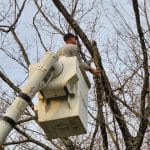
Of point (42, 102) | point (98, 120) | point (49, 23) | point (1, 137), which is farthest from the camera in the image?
point (49, 23)

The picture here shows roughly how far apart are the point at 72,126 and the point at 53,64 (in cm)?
36

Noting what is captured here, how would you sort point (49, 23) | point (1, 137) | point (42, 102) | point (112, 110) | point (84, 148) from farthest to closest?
point (49, 23) → point (84, 148) → point (112, 110) → point (42, 102) → point (1, 137)

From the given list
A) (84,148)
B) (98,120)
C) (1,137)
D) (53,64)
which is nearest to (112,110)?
(98,120)

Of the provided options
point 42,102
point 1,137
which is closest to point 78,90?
point 42,102

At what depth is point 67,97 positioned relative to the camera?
2.46 metres

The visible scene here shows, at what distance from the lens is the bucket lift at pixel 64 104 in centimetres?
240

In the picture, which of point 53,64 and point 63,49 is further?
point 63,49

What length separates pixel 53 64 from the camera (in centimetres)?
239

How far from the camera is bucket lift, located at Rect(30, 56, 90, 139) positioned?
2396 millimetres

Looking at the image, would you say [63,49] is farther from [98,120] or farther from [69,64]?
[98,120]

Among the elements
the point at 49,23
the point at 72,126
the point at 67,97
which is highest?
A: the point at 49,23

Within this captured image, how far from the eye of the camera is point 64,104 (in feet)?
8.08

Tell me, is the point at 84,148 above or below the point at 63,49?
above

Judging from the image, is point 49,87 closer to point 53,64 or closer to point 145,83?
point 53,64
